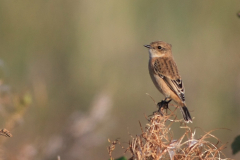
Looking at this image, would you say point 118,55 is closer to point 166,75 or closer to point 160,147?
point 166,75

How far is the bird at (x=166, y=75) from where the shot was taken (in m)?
5.23

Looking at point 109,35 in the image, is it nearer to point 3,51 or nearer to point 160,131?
point 3,51

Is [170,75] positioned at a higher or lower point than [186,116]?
higher

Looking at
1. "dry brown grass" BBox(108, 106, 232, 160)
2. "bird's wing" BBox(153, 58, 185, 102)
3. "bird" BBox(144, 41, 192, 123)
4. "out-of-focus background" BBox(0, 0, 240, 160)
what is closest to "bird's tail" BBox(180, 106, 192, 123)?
"bird" BBox(144, 41, 192, 123)

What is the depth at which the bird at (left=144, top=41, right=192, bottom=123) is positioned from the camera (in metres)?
5.23

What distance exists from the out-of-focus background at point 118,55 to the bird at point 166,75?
55.9 inches

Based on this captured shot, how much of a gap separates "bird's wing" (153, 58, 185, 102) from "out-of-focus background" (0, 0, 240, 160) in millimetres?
1584

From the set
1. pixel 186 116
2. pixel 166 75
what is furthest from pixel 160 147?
pixel 166 75

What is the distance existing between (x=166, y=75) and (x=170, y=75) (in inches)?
2.9

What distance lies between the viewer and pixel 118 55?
7.82 meters

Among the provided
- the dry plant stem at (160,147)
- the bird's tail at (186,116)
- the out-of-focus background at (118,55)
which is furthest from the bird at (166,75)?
the dry plant stem at (160,147)

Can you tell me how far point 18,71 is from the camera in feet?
22.4

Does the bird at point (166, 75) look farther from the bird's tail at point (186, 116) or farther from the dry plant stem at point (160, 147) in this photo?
the dry plant stem at point (160, 147)

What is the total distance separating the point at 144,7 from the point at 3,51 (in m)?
2.84
